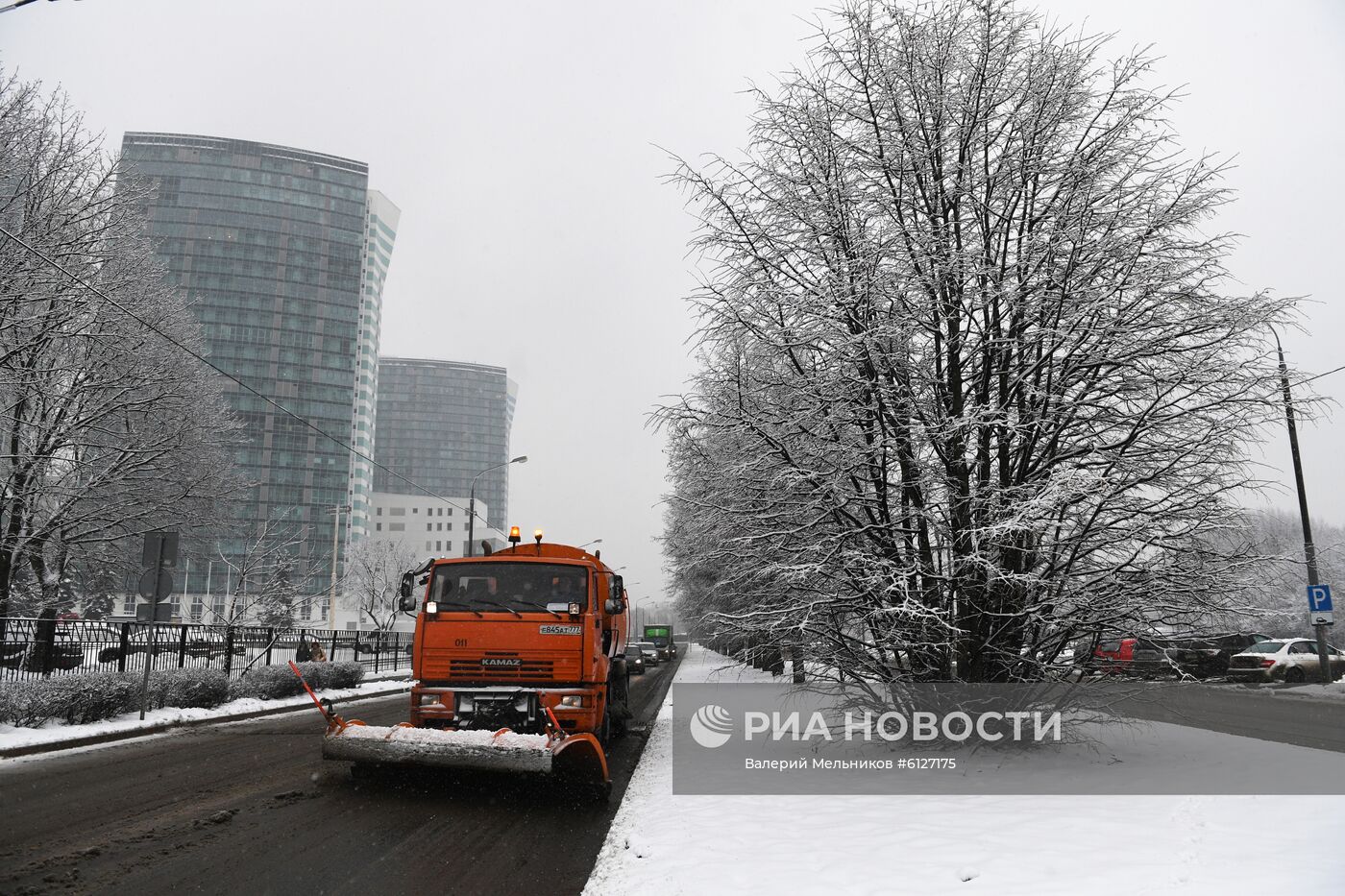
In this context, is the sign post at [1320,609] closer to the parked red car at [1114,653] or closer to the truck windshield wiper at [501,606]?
the parked red car at [1114,653]

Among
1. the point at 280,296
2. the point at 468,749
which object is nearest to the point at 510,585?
the point at 468,749

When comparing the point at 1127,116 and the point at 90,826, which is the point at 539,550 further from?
the point at 1127,116

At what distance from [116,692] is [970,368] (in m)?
13.2

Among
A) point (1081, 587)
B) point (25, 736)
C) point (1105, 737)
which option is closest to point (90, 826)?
point (25, 736)

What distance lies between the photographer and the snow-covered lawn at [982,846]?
470 cm

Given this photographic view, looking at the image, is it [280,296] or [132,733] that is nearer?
[132,733]

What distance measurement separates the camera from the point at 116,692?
41.0 ft

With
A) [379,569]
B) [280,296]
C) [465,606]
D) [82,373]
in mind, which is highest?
[280,296]

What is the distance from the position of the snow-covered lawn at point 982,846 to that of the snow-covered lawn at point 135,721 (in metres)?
8.28

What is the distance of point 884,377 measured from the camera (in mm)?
8406

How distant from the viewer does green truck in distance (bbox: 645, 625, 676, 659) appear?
5459 cm

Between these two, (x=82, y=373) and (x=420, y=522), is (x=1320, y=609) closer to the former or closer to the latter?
(x=82, y=373)

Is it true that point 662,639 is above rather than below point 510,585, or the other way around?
below

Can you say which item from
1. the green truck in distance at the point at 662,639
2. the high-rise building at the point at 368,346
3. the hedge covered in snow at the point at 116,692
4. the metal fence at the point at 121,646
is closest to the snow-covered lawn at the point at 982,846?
the hedge covered in snow at the point at 116,692
